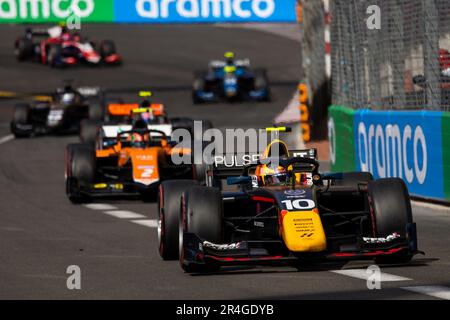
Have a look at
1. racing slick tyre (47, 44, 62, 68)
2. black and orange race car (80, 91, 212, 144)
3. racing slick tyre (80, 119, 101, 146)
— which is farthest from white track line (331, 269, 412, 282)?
racing slick tyre (47, 44, 62, 68)

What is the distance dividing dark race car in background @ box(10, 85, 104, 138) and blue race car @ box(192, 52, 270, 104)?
21.5 ft

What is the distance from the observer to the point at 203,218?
A: 445 inches

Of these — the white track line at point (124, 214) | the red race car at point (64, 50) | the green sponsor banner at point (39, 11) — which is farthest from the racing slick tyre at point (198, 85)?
the white track line at point (124, 214)

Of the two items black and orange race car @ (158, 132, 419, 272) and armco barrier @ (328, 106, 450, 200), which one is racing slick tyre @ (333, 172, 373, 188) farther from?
armco barrier @ (328, 106, 450, 200)

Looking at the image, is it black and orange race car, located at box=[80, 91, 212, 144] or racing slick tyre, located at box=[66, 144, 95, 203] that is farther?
black and orange race car, located at box=[80, 91, 212, 144]

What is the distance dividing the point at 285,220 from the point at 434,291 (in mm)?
1832

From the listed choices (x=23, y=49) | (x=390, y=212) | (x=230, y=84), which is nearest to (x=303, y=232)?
(x=390, y=212)

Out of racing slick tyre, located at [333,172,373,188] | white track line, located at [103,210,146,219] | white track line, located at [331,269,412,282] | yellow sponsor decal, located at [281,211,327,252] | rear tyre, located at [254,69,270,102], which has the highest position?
rear tyre, located at [254,69,270,102]

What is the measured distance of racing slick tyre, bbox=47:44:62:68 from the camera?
46406mm

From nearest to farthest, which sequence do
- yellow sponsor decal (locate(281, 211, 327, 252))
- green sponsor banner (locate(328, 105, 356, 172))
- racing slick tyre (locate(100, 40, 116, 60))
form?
yellow sponsor decal (locate(281, 211, 327, 252)) → green sponsor banner (locate(328, 105, 356, 172)) → racing slick tyre (locate(100, 40, 116, 60))

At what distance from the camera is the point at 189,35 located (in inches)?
2248

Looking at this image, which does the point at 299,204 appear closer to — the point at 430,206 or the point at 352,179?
the point at 352,179

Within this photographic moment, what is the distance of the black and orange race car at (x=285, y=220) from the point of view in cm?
1095
